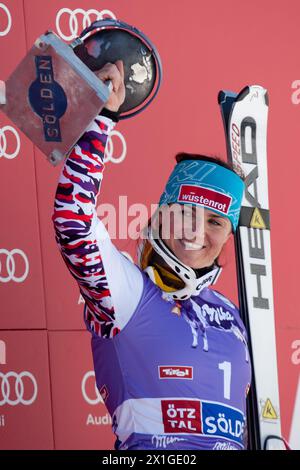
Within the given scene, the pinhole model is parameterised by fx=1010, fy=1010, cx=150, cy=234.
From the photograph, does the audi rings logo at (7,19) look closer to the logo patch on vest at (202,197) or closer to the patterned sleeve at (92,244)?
the logo patch on vest at (202,197)

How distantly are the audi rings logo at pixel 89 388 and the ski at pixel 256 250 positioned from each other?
0.43 metres

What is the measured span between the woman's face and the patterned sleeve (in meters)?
0.13

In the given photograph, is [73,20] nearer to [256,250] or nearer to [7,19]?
[7,19]

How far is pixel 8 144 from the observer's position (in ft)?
8.05

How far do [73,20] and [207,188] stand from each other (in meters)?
0.71

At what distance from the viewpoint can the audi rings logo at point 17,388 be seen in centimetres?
245

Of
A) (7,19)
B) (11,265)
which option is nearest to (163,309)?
(11,265)

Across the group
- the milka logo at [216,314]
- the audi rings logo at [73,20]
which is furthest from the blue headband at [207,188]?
the audi rings logo at [73,20]

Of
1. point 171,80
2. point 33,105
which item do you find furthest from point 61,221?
point 171,80

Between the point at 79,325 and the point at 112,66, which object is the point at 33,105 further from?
the point at 79,325

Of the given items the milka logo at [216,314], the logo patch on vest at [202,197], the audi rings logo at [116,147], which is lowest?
the milka logo at [216,314]

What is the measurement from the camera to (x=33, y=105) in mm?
1688

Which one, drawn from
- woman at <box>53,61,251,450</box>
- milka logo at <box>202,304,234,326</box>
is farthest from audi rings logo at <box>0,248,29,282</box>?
milka logo at <box>202,304,234,326</box>
